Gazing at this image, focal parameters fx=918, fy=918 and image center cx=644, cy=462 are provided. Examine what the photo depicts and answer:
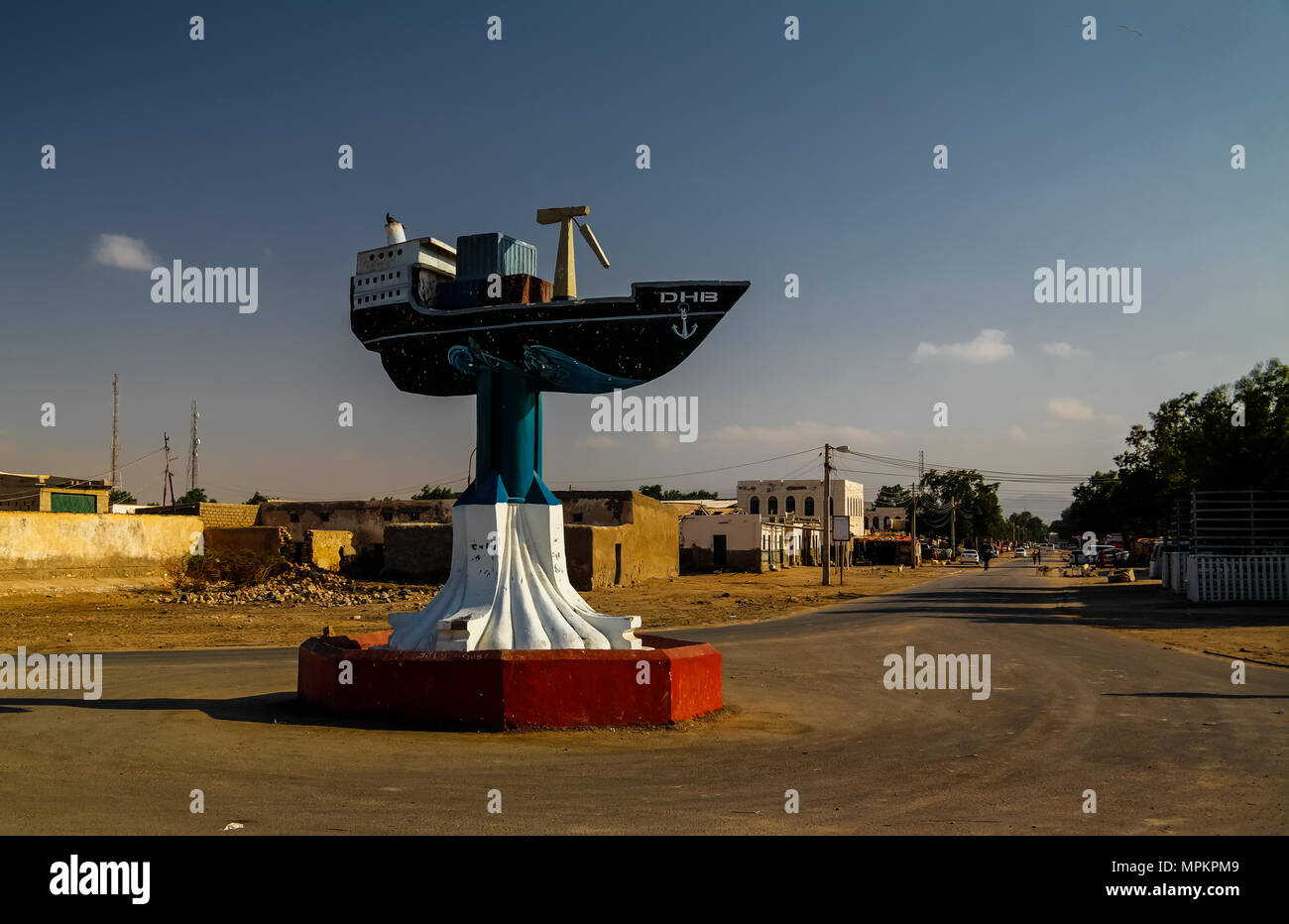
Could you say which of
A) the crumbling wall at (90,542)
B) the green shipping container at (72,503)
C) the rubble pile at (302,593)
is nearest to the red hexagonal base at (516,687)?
the rubble pile at (302,593)

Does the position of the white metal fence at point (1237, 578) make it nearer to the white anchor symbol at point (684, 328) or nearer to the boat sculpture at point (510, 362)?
the white anchor symbol at point (684, 328)

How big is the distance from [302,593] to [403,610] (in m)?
5.06

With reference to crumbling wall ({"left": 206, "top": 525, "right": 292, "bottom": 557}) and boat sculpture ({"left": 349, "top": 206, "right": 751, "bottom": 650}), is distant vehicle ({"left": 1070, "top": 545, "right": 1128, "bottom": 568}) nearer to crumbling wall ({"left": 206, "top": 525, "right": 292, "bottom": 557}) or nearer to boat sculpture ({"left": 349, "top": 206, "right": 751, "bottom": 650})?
crumbling wall ({"left": 206, "top": 525, "right": 292, "bottom": 557})

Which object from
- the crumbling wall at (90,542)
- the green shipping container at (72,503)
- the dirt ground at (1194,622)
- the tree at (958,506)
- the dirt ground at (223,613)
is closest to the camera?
the dirt ground at (1194,622)

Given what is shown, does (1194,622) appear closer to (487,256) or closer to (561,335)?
(561,335)

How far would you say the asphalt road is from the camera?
5711 mm

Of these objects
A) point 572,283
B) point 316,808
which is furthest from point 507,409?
point 316,808

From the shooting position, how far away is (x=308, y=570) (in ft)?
111

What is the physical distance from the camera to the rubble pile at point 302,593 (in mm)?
29203

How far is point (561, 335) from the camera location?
31.8ft

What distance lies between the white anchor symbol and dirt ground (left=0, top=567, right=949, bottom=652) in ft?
27.2

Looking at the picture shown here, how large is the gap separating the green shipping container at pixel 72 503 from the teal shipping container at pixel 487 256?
39.3 m

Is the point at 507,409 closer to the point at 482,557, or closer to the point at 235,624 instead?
the point at 482,557

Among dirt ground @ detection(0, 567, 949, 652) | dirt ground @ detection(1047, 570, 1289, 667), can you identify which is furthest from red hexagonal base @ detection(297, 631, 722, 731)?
dirt ground @ detection(1047, 570, 1289, 667)
